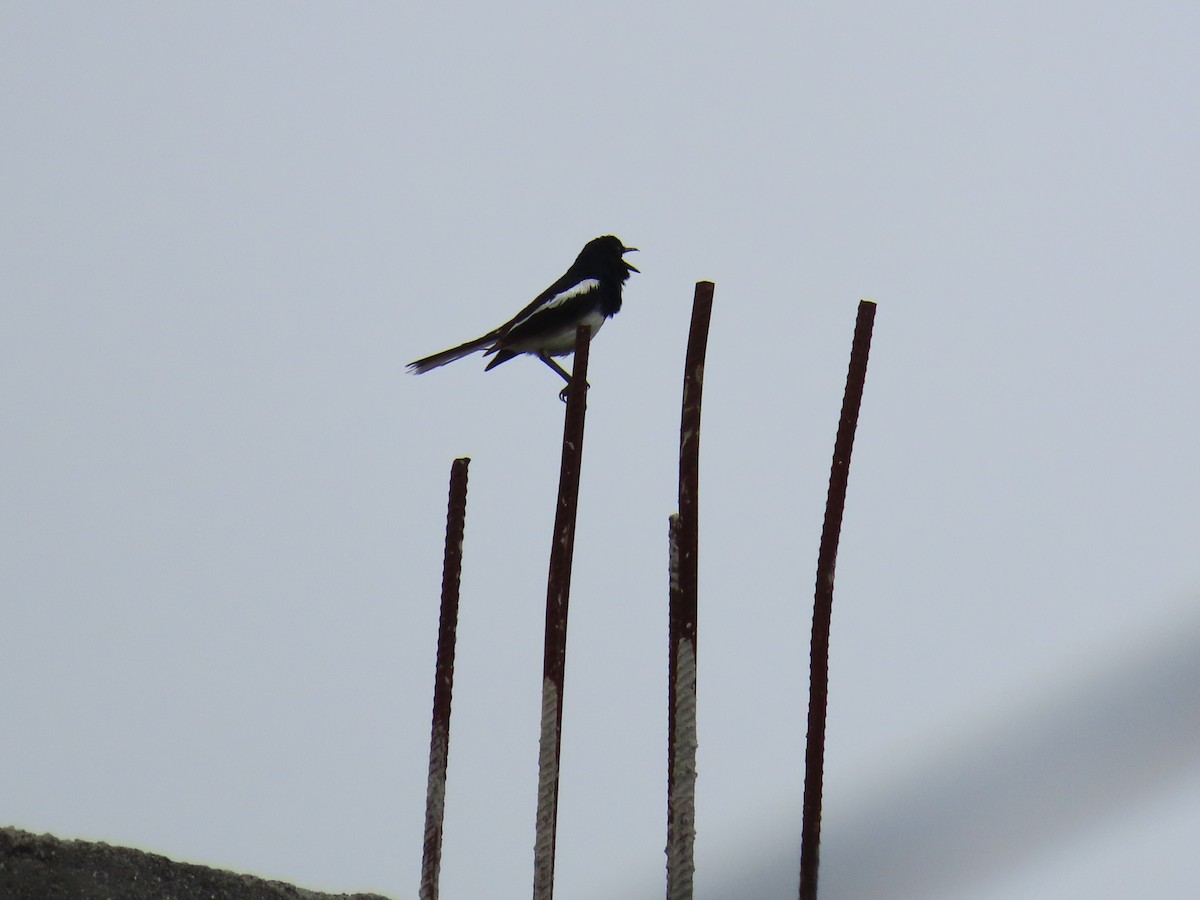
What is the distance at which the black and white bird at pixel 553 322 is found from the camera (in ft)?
35.6

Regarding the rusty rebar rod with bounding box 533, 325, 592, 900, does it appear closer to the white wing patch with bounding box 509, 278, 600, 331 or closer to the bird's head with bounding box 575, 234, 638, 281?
the white wing patch with bounding box 509, 278, 600, 331

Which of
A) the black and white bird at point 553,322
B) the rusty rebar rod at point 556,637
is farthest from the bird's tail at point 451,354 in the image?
the rusty rebar rod at point 556,637

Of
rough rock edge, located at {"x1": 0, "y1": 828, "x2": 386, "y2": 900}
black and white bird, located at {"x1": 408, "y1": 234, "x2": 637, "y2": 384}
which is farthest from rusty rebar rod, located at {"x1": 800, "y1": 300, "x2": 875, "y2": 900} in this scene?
black and white bird, located at {"x1": 408, "y1": 234, "x2": 637, "y2": 384}

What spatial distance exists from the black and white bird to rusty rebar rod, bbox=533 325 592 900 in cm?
342


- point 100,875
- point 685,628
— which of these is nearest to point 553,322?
→ point 685,628

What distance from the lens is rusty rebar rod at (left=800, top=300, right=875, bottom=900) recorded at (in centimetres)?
661

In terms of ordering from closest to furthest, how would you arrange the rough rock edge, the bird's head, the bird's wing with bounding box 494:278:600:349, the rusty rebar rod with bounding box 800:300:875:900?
the rusty rebar rod with bounding box 800:300:875:900 < the rough rock edge < the bird's wing with bounding box 494:278:600:349 < the bird's head

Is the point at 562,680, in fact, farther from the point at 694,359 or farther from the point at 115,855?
the point at 115,855

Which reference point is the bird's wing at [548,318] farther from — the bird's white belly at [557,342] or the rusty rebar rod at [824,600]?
the rusty rebar rod at [824,600]

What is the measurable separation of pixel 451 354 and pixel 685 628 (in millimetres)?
4707

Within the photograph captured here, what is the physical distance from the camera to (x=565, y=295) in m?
11.1

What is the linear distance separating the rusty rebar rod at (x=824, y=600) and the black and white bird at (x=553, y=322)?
3832 millimetres

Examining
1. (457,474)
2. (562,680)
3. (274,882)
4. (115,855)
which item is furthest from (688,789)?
(115,855)

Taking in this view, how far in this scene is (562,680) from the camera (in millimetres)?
6949
